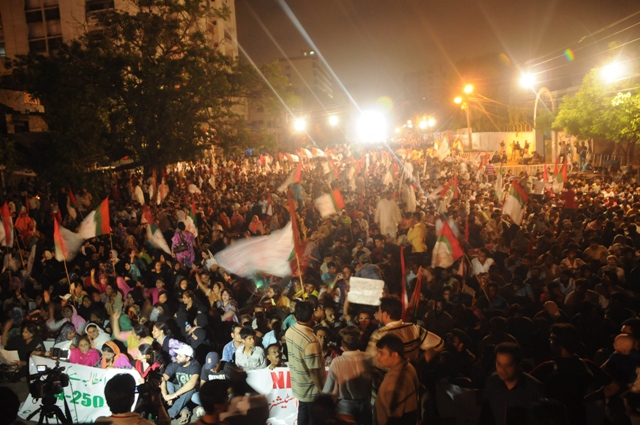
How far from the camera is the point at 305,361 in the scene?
4.81 metres

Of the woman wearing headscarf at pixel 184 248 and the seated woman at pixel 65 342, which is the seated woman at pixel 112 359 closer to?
the seated woman at pixel 65 342

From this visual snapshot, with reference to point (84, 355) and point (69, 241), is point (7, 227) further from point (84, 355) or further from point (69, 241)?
point (84, 355)

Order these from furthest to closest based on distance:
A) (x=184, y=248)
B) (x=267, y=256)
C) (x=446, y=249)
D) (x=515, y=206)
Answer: (x=515, y=206) → (x=184, y=248) → (x=267, y=256) → (x=446, y=249)

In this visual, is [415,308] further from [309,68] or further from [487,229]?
[309,68]

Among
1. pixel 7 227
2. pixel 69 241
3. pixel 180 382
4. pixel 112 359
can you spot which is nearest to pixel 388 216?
pixel 69 241

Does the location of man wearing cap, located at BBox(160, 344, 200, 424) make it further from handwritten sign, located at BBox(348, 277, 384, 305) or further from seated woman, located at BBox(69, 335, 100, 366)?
handwritten sign, located at BBox(348, 277, 384, 305)

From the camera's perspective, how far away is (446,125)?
269 feet

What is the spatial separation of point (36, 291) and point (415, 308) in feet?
23.8

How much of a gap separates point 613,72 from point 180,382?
88.3 ft

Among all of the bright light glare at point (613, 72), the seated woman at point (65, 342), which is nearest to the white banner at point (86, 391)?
the seated woman at point (65, 342)

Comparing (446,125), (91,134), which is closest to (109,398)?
(91,134)

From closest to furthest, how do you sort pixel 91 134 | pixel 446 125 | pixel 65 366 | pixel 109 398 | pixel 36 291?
pixel 109 398 → pixel 65 366 → pixel 36 291 → pixel 91 134 → pixel 446 125

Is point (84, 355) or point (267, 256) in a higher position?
point (267, 256)

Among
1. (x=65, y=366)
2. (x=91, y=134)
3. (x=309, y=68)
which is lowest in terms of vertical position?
(x=65, y=366)
